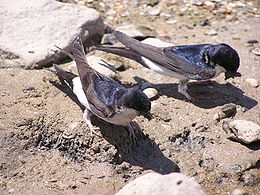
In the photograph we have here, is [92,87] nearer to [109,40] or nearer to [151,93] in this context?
[151,93]

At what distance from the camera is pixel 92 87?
452 centimetres

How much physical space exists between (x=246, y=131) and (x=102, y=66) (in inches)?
78.1

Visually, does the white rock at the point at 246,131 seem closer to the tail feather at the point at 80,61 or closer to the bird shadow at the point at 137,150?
the bird shadow at the point at 137,150

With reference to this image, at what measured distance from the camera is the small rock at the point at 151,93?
199 inches

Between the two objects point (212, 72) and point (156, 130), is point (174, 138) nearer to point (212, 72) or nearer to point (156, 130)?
point (156, 130)

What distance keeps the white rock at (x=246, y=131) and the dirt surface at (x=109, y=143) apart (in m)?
0.12

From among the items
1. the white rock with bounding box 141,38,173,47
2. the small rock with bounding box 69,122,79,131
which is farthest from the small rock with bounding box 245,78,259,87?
the small rock with bounding box 69,122,79,131

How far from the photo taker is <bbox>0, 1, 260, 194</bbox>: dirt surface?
405 centimetres

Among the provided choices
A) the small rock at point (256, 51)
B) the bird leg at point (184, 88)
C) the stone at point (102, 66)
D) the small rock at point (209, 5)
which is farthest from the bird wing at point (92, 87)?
the small rock at point (209, 5)

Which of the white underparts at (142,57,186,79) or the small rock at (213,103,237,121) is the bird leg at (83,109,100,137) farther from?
the small rock at (213,103,237,121)

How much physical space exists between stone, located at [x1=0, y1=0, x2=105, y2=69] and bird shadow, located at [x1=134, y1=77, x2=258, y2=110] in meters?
1.09

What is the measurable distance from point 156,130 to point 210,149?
63 cm

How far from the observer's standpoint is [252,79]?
5578 mm

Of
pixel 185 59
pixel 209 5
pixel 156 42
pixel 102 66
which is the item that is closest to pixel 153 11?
pixel 209 5
